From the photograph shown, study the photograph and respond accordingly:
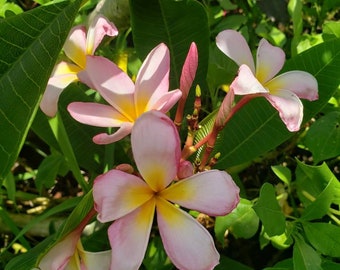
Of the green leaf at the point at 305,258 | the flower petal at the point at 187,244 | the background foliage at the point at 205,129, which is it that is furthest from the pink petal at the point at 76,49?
the green leaf at the point at 305,258

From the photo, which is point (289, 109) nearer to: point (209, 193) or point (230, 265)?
point (209, 193)

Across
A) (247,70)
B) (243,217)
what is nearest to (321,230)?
(243,217)

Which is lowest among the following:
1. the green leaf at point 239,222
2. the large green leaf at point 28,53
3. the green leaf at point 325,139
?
the green leaf at point 239,222

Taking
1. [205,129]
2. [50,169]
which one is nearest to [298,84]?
[205,129]

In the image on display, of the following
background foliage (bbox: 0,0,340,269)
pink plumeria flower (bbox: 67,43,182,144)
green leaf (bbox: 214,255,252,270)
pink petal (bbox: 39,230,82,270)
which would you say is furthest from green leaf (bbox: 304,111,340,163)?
pink petal (bbox: 39,230,82,270)

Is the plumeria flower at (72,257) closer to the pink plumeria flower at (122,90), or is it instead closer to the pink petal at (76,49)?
the pink plumeria flower at (122,90)

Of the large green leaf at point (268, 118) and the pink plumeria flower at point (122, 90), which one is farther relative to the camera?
the large green leaf at point (268, 118)
